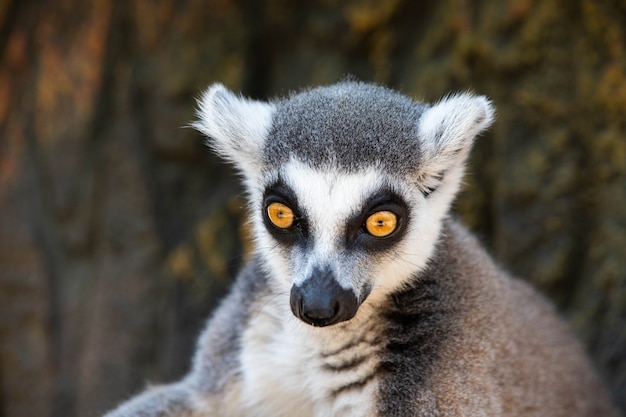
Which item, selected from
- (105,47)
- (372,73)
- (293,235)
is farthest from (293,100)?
(105,47)

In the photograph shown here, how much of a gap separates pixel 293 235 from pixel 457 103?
949mm

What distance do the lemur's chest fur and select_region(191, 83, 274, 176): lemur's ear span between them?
0.71 meters

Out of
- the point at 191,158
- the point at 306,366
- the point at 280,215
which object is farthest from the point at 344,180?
the point at 191,158

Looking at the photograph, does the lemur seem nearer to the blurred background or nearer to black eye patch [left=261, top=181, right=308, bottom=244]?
black eye patch [left=261, top=181, right=308, bottom=244]

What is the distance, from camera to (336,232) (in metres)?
3.25

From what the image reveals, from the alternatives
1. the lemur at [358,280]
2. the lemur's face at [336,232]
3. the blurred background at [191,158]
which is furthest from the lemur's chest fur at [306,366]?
the blurred background at [191,158]

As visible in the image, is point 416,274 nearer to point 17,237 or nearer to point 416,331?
point 416,331

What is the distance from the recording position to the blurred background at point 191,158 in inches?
208

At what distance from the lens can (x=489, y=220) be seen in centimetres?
575

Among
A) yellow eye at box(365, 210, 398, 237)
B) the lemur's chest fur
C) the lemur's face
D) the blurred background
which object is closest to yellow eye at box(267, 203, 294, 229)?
the lemur's face

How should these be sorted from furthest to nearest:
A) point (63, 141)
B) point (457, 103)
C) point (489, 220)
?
point (63, 141) → point (489, 220) → point (457, 103)

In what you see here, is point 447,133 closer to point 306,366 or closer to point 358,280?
point 358,280

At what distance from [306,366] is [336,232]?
77cm

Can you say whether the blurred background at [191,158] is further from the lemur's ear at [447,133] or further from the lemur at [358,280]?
the lemur's ear at [447,133]
